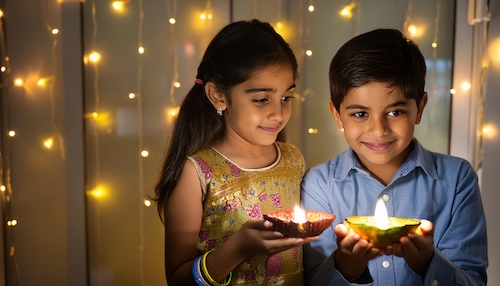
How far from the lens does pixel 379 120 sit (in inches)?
54.7

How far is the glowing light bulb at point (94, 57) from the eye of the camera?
2.35m

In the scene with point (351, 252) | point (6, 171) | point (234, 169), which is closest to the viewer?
point (351, 252)

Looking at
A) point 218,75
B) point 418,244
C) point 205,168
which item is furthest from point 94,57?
point 418,244

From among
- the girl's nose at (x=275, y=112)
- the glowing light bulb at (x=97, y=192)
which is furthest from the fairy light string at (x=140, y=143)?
the girl's nose at (x=275, y=112)

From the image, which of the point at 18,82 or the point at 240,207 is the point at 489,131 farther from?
the point at 18,82

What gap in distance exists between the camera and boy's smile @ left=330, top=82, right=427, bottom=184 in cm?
139

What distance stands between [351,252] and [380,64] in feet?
1.82

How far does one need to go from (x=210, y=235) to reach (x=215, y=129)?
0.36m

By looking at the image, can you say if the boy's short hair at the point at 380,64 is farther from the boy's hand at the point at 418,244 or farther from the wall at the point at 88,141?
the wall at the point at 88,141

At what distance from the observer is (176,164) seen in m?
1.60

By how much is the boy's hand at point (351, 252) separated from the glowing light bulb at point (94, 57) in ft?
5.20

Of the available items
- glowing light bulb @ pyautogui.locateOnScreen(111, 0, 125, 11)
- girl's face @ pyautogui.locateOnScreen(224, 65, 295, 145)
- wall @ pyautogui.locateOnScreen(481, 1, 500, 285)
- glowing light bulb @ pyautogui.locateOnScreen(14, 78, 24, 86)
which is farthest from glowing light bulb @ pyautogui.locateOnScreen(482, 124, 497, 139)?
glowing light bulb @ pyautogui.locateOnScreen(14, 78, 24, 86)

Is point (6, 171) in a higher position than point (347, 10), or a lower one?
lower

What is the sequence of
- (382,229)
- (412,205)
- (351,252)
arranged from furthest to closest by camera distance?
(412,205) → (351,252) → (382,229)
